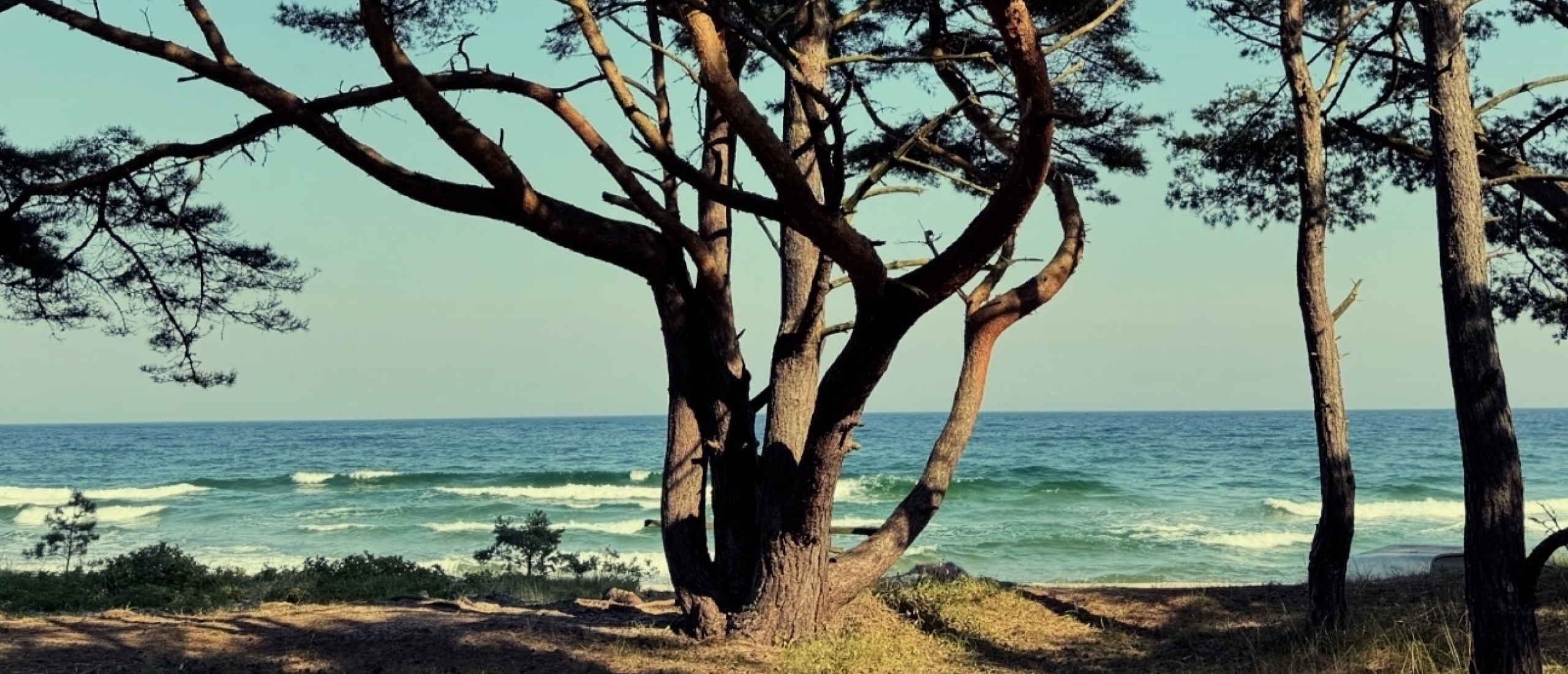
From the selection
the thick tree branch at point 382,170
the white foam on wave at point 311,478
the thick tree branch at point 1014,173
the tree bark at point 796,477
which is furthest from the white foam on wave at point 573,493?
the thick tree branch at point 1014,173

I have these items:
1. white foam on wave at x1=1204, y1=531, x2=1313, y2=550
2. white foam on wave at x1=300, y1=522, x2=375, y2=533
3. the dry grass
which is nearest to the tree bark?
the dry grass

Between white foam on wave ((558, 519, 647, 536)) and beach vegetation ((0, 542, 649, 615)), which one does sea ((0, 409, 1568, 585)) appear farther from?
beach vegetation ((0, 542, 649, 615))

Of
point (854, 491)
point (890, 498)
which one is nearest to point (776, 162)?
point (890, 498)

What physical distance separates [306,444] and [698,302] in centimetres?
5886

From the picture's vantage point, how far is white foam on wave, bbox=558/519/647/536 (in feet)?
75.5

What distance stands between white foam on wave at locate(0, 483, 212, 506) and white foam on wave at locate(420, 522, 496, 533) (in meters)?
11.5

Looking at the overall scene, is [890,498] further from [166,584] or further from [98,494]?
[98,494]

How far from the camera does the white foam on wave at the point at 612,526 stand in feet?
75.5

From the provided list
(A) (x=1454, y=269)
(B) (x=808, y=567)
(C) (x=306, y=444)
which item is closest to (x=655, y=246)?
(B) (x=808, y=567)

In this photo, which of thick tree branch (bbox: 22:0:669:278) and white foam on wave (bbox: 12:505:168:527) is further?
white foam on wave (bbox: 12:505:168:527)

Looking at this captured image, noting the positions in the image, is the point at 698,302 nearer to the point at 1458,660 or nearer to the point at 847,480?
the point at 1458,660

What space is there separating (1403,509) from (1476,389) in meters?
24.8

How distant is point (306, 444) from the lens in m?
60.3

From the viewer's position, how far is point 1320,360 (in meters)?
7.02
